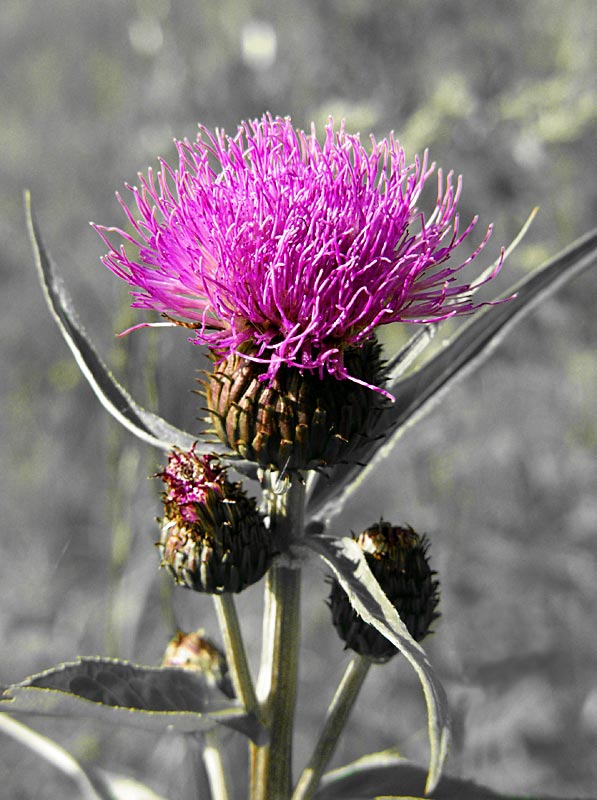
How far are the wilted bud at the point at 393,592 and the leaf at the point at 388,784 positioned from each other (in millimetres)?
338

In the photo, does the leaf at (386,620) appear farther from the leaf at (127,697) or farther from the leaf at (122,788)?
the leaf at (122,788)

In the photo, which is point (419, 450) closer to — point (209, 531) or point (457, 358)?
point (457, 358)

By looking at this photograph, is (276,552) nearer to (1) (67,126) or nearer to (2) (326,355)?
(2) (326,355)

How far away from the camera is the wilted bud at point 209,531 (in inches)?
76.5

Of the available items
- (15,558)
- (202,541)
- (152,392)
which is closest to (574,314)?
(152,392)

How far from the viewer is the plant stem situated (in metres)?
2.03

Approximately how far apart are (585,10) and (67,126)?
18.5ft

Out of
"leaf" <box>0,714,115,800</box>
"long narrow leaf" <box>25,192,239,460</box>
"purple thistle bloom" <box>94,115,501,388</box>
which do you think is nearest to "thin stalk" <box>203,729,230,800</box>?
"leaf" <box>0,714,115,800</box>

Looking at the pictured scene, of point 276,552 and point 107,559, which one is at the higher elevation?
point 107,559

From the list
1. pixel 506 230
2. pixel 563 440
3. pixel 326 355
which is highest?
pixel 506 230

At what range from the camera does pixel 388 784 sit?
2.10 metres

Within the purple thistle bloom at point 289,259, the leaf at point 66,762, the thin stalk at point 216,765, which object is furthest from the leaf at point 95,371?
the leaf at point 66,762

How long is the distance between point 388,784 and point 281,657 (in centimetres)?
46

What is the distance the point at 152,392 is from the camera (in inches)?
98.3
